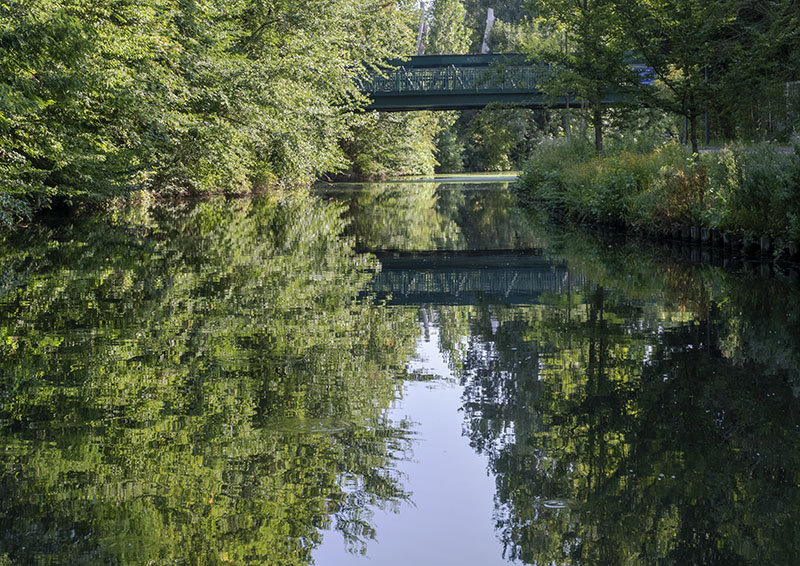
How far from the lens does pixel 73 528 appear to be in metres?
4.54

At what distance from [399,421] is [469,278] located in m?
8.45

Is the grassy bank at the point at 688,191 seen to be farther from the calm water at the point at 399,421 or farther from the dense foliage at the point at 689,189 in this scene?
the calm water at the point at 399,421

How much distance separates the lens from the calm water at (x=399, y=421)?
4.50m

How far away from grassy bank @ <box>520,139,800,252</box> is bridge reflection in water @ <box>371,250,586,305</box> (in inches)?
115

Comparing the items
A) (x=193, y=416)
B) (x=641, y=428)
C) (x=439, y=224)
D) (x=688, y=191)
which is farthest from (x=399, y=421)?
(x=439, y=224)

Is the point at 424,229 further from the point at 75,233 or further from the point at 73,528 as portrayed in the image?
the point at 73,528

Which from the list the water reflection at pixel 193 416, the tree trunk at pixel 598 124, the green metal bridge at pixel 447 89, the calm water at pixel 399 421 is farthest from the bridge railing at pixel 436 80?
the water reflection at pixel 193 416

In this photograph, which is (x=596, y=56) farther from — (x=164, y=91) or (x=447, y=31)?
(x=447, y=31)

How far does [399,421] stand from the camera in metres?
6.50

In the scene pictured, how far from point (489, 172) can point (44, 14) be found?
86419 mm

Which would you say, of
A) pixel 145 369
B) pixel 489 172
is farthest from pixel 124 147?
pixel 489 172

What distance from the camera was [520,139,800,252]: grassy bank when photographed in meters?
15.4

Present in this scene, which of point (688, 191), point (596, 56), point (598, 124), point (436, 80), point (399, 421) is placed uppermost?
point (436, 80)

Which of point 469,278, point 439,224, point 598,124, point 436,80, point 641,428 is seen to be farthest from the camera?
point 436,80
